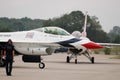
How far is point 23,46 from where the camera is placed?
2478cm

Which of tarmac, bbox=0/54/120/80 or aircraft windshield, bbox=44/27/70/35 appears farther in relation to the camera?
aircraft windshield, bbox=44/27/70/35

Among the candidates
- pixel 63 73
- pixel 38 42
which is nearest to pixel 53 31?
pixel 38 42

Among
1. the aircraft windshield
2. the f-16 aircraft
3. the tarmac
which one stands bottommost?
the tarmac

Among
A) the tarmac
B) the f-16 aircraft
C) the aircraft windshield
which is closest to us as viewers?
the tarmac

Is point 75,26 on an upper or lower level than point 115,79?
upper

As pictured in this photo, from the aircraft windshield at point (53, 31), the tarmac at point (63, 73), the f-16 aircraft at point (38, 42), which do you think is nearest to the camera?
the tarmac at point (63, 73)

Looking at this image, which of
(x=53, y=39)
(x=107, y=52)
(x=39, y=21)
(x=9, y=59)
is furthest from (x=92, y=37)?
(x=9, y=59)

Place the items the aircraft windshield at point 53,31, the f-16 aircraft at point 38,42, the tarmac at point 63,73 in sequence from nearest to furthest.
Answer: the tarmac at point 63,73 → the f-16 aircraft at point 38,42 → the aircraft windshield at point 53,31

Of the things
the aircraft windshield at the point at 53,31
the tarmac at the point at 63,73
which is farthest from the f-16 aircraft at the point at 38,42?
the tarmac at the point at 63,73

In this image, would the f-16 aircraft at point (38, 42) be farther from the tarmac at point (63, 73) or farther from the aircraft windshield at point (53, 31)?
the tarmac at point (63, 73)

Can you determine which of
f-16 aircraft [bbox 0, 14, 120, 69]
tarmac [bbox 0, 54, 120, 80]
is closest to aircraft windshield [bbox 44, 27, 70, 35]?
f-16 aircraft [bbox 0, 14, 120, 69]

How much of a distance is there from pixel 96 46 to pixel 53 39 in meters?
4.79

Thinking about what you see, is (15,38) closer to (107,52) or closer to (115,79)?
(115,79)

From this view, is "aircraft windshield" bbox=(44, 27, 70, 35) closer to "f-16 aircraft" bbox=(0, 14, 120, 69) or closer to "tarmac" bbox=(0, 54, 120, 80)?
"f-16 aircraft" bbox=(0, 14, 120, 69)
